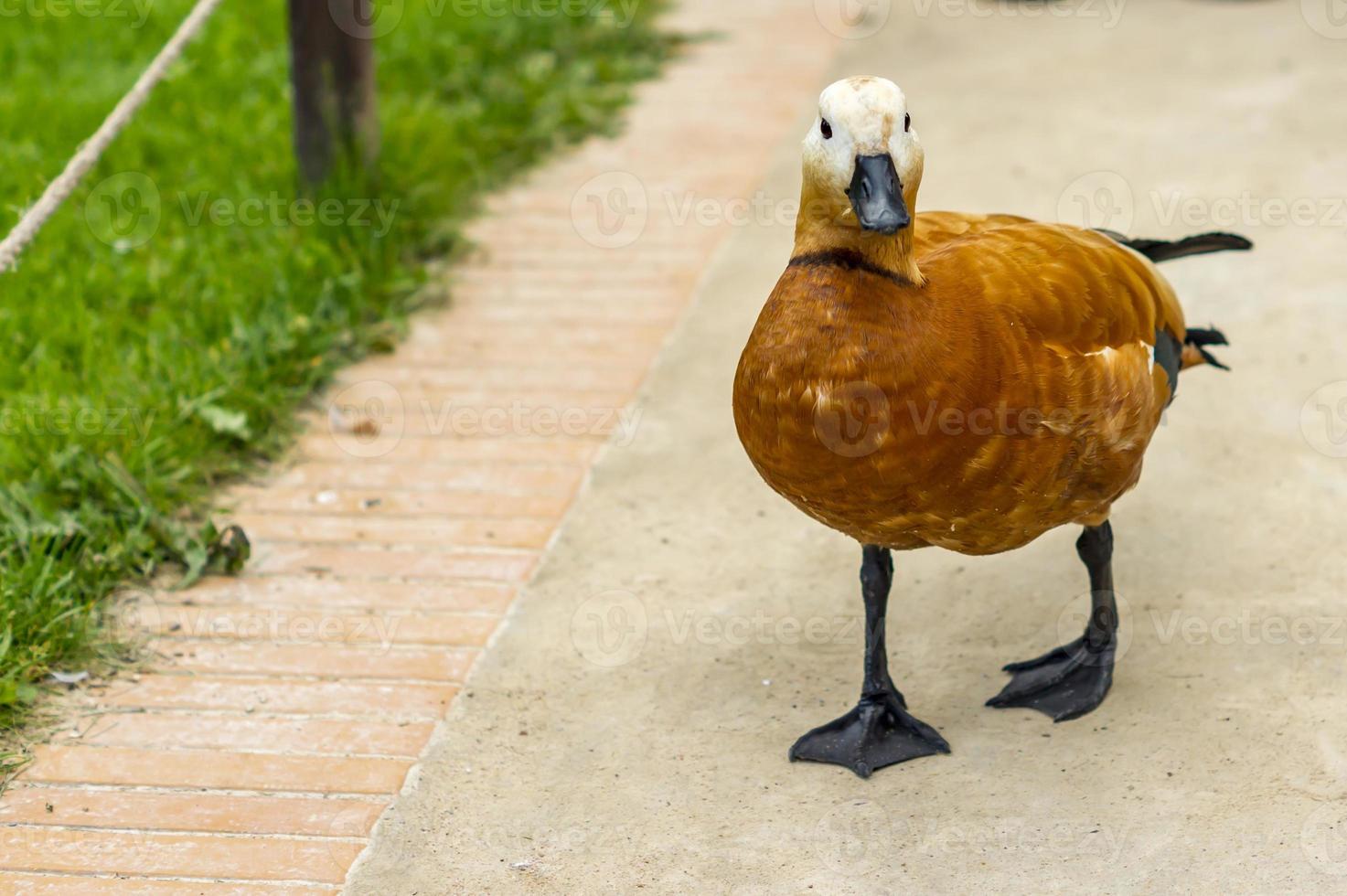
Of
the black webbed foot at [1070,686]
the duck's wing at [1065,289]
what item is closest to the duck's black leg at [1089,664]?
the black webbed foot at [1070,686]

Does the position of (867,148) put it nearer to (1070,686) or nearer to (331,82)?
(1070,686)

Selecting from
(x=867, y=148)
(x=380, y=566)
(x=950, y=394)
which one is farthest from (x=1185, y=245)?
(x=380, y=566)

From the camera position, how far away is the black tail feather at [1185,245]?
144 inches

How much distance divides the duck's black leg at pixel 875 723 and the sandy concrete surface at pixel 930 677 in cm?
4

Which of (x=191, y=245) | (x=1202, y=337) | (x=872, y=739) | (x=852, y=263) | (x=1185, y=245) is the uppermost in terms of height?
(x=852, y=263)

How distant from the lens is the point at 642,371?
5312mm

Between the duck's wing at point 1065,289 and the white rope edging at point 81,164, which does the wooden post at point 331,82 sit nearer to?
the white rope edging at point 81,164

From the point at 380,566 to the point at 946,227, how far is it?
1902 mm

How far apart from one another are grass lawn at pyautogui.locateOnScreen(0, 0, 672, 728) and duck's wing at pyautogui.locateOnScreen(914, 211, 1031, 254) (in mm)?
2219

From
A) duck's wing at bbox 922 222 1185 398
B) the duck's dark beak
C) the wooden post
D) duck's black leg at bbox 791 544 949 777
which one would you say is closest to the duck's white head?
the duck's dark beak

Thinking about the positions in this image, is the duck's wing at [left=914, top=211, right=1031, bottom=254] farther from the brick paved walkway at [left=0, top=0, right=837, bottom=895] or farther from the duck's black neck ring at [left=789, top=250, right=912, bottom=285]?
the brick paved walkway at [left=0, top=0, right=837, bottom=895]

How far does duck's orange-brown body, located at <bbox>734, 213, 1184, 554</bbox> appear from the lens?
2.87 meters

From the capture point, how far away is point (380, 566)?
4.30 metres

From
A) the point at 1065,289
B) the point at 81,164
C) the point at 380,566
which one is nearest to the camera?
the point at 1065,289
